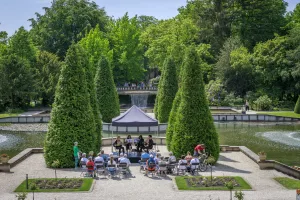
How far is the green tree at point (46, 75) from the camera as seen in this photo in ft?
205

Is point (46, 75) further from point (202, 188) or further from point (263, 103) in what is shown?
point (202, 188)

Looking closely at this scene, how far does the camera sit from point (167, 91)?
41938 mm

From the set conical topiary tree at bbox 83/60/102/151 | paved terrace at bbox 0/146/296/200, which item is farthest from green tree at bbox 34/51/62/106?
paved terrace at bbox 0/146/296/200

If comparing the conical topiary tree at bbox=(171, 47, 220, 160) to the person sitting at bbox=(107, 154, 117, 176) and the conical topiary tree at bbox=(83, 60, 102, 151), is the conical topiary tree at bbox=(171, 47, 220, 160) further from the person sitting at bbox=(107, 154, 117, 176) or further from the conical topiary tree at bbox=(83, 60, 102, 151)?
the conical topiary tree at bbox=(83, 60, 102, 151)

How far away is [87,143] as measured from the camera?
24.7 m

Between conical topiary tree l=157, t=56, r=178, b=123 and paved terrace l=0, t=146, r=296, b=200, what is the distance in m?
16.5

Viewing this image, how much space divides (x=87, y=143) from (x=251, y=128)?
79.3 ft

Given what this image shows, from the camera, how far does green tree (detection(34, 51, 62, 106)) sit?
62397 mm

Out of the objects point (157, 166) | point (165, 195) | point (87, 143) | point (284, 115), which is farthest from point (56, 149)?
point (284, 115)

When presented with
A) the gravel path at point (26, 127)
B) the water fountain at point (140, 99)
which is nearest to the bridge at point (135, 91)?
the water fountain at point (140, 99)

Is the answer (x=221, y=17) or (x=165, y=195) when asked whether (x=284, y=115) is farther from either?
(x=165, y=195)

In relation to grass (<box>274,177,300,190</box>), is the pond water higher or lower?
higher

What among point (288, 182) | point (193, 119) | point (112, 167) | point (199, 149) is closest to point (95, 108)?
point (193, 119)

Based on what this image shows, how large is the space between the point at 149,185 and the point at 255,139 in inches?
753
